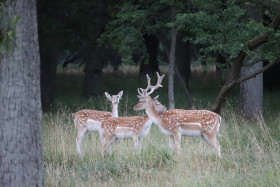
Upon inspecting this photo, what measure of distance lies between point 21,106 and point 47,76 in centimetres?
1171

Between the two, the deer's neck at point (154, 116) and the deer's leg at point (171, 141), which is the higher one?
the deer's neck at point (154, 116)

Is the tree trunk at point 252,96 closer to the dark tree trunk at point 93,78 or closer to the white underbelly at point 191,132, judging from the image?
the white underbelly at point 191,132

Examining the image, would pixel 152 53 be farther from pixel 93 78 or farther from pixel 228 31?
pixel 228 31

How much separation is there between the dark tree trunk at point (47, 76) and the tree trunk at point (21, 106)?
10.5 meters

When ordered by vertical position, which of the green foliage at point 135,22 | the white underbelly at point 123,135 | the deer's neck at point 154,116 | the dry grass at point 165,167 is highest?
the green foliage at point 135,22

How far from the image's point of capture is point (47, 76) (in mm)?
17391

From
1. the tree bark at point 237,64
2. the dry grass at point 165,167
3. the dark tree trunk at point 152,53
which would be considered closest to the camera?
the dry grass at point 165,167

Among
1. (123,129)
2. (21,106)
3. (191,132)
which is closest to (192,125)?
(191,132)

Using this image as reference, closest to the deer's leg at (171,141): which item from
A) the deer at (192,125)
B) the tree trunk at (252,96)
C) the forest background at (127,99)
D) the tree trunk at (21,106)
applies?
the deer at (192,125)

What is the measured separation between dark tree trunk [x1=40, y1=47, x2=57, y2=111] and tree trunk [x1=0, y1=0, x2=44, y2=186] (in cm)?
1051

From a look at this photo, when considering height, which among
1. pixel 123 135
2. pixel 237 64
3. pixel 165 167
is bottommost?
pixel 165 167

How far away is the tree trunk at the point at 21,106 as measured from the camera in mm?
5781

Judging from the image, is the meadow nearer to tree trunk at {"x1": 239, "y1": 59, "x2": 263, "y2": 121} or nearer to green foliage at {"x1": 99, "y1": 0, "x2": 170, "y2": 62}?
tree trunk at {"x1": 239, "y1": 59, "x2": 263, "y2": 121}

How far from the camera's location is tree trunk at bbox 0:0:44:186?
19.0ft
